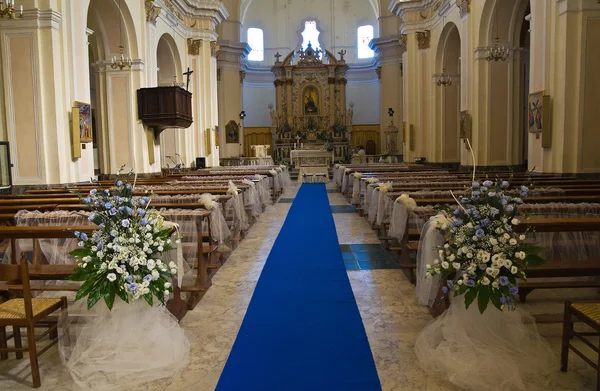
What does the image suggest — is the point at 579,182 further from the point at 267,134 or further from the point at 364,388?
the point at 267,134

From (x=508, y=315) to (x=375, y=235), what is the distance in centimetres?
520

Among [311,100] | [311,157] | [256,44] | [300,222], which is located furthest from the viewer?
[256,44]

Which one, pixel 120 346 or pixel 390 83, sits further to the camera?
pixel 390 83

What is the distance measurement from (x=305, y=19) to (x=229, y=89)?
7730mm

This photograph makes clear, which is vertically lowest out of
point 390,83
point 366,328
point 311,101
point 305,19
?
point 366,328

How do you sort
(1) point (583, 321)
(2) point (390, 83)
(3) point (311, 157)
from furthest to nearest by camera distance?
(2) point (390, 83)
(3) point (311, 157)
(1) point (583, 321)

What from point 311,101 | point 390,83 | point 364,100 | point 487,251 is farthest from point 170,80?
point 487,251

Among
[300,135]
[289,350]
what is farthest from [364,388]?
[300,135]

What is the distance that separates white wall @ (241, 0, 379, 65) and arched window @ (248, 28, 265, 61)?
0.88 ft

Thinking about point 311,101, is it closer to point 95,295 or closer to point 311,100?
point 311,100

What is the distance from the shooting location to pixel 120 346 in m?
3.53

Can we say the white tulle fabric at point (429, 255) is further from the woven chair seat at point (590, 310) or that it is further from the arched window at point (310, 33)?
the arched window at point (310, 33)

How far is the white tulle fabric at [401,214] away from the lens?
586 centimetres

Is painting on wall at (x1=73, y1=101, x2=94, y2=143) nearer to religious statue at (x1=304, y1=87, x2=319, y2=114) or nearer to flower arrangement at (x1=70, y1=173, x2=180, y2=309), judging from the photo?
flower arrangement at (x1=70, y1=173, x2=180, y2=309)
